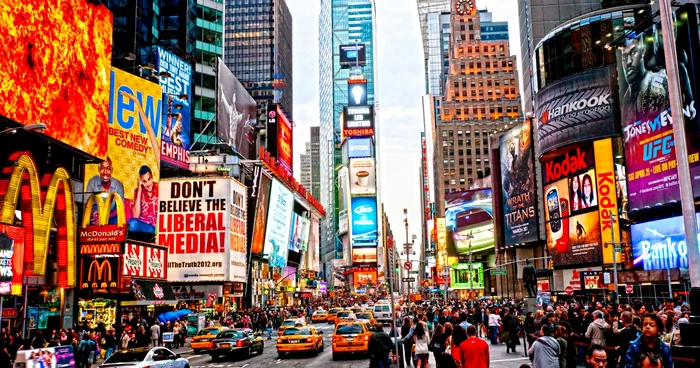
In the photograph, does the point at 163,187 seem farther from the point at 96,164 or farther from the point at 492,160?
the point at 492,160

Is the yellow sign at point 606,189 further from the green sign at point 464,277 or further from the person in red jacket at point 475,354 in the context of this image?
the person in red jacket at point 475,354

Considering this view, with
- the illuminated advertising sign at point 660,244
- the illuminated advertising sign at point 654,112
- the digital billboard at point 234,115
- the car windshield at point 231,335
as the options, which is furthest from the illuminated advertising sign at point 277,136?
the car windshield at point 231,335

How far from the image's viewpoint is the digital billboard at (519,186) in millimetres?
93125

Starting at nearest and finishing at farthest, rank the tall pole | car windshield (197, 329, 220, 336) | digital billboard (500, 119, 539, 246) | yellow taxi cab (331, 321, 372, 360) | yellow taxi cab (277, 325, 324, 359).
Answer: the tall pole, yellow taxi cab (331, 321, 372, 360), yellow taxi cab (277, 325, 324, 359), car windshield (197, 329, 220, 336), digital billboard (500, 119, 539, 246)

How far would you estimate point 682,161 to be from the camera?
1251cm

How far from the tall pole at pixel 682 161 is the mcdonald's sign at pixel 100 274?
3269 cm

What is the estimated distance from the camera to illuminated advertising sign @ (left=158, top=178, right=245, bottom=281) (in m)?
65.4

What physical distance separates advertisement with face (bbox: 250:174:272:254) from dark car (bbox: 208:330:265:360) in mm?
47192

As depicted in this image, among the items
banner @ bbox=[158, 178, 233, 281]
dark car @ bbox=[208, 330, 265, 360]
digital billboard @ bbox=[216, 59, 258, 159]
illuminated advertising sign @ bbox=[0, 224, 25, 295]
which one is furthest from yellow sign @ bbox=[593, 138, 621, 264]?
illuminated advertising sign @ bbox=[0, 224, 25, 295]

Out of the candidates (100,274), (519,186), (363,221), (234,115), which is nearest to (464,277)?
(519,186)

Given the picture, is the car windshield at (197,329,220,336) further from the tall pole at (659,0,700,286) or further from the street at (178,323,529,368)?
the tall pole at (659,0,700,286)

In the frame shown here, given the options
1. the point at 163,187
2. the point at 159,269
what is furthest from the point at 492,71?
the point at 159,269

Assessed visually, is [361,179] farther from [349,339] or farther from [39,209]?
[349,339]

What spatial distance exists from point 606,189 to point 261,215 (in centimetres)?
4024
